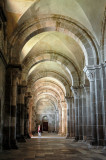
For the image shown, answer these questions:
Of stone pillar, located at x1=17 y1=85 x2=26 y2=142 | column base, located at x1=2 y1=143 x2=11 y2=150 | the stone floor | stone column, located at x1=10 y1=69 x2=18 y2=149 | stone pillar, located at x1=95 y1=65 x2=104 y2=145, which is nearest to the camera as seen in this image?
the stone floor

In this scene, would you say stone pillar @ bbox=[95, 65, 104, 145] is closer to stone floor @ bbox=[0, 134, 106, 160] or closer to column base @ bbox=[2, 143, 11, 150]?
stone floor @ bbox=[0, 134, 106, 160]

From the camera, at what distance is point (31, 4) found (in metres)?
11.2

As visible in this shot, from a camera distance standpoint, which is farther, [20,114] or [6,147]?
[20,114]

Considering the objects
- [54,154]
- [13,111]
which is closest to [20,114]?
[13,111]

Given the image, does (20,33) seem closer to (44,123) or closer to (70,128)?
(70,128)

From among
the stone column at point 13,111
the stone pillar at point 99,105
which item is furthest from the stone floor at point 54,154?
the stone pillar at point 99,105

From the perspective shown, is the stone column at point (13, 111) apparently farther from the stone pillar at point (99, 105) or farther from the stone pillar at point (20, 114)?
the stone pillar at point (20, 114)

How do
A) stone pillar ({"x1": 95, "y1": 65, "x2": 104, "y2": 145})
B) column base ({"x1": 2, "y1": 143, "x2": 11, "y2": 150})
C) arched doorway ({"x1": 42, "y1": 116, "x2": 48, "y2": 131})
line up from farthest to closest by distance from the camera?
1. arched doorway ({"x1": 42, "y1": 116, "x2": 48, "y2": 131})
2. stone pillar ({"x1": 95, "y1": 65, "x2": 104, "y2": 145})
3. column base ({"x1": 2, "y1": 143, "x2": 11, "y2": 150})

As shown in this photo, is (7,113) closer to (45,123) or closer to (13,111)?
(13,111)

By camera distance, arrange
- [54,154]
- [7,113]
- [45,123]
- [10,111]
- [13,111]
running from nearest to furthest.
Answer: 1. [54,154]
2. [7,113]
3. [10,111]
4. [13,111]
5. [45,123]

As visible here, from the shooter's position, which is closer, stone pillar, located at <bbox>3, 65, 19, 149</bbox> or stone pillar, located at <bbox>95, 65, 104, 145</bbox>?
stone pillar, located at <bbox>3, 65, 19, 149</bbox>

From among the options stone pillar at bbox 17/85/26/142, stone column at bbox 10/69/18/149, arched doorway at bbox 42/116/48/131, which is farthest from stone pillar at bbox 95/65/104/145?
arched doorway at bbox 42/116/48/131

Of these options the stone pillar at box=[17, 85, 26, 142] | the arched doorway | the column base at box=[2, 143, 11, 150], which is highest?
the stone pillar at box=[17, 85, 26, 142]

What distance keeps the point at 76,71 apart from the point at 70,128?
6.11 metres
